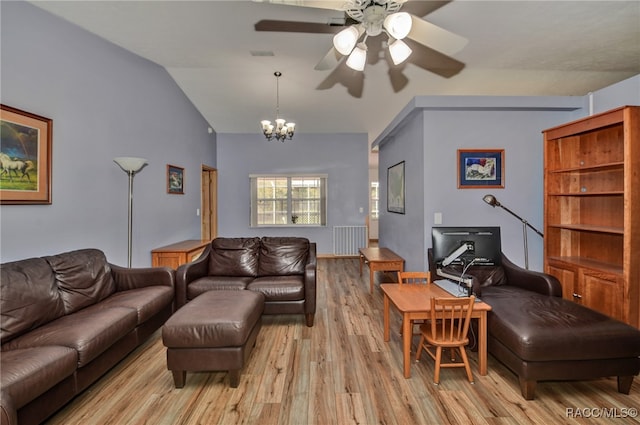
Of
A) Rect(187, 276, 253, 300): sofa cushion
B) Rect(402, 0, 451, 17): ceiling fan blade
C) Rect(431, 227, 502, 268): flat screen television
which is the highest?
Rect(402, 0, 451, 17): ceiling fan blade

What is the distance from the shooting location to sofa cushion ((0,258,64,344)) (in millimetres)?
1981

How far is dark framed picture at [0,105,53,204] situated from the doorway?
4.01 m

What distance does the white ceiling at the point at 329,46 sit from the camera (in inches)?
114

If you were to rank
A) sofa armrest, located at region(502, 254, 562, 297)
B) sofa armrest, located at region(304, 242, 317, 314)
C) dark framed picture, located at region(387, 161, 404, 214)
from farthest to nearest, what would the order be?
dark framed picture, located at region(387, 161, 404, 214) → sofa armrest, located at region(304, 242, 317, 314) → sofa armrest, located at region(502, 254, 562, 297)

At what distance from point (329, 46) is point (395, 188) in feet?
7.49

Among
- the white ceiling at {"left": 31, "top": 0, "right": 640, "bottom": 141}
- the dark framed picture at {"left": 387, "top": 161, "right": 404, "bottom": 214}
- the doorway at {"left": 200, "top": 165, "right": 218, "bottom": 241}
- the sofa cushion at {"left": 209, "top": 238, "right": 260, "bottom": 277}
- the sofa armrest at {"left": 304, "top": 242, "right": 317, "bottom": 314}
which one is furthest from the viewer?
the doorway at {"left": 200, "top": 165, "right": 218, "bottom": 241}

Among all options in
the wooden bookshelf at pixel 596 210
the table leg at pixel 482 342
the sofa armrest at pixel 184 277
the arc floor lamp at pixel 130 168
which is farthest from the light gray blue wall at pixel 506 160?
the arc floor lamp at pixel 130 168

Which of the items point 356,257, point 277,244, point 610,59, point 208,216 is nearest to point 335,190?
point 356,257

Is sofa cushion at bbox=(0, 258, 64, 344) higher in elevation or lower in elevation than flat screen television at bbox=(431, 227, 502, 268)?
lower

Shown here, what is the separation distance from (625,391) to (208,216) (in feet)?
22.3

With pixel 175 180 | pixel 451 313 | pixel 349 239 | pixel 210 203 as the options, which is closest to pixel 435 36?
pixel 451 313

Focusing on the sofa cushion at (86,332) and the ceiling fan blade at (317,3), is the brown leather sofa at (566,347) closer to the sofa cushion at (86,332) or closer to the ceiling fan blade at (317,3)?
the ceiling fan blade at (317,3)

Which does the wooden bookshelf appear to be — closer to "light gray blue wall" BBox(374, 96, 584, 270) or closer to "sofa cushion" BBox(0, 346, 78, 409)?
"light gray blue wall" BBox(374, 96, 584, 270)

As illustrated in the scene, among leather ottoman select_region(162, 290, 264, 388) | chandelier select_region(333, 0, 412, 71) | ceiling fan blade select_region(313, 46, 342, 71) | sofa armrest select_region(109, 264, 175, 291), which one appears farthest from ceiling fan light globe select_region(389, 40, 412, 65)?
sofa armrest select_region(109, 264, 175, 291)
